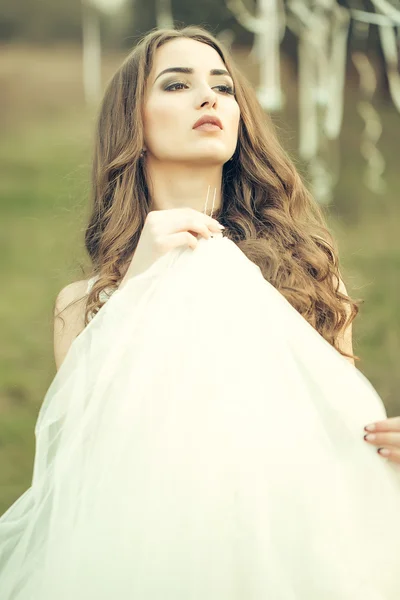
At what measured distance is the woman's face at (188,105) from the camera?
4.61 ft

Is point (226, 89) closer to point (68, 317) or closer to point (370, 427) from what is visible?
point (68, 317)

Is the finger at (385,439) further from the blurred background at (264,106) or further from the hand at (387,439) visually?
the blurred background at (264,106)

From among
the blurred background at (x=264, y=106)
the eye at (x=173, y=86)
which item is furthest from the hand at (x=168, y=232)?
the blurred background at (x=264, y=106)

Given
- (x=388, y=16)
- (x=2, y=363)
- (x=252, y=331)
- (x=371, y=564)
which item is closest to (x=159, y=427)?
(x=252, y=331)

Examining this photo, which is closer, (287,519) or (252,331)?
(287,519)

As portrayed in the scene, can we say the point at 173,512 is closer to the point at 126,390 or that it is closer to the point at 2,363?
the point at 126,390

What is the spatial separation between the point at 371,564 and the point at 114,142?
3.25ft

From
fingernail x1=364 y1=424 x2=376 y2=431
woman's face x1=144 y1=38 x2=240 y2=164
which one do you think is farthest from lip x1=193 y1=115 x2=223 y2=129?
fingernail x1=364 y1=424 x2=376 y2=431

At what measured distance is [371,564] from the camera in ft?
3.26

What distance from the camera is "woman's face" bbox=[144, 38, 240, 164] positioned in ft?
4.61

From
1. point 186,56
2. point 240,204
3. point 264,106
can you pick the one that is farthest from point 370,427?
point 264,106

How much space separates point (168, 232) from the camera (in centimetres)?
121

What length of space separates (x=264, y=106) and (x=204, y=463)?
2.08 m

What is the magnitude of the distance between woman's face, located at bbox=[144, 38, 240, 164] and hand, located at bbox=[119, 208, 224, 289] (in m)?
0.22
